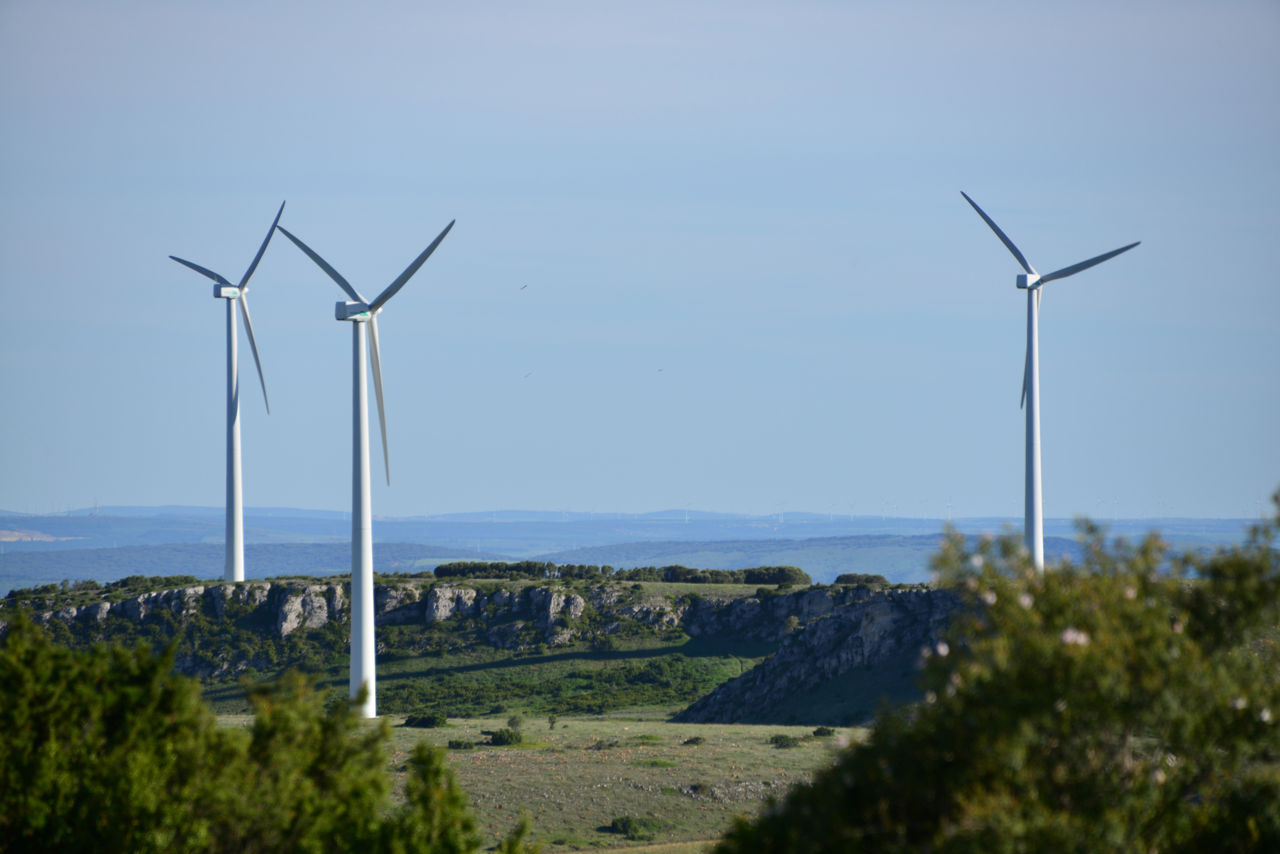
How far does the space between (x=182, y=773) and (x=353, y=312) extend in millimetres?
53167

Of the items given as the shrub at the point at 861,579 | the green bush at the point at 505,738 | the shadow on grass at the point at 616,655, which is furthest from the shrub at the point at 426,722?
the shrub at the point at 861,579

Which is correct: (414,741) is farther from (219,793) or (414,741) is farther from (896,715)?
(896,715)

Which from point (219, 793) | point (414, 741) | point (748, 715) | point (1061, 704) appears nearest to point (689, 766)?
point (414, 741)

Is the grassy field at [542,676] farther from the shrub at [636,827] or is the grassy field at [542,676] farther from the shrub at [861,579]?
the shrub at [636,827]

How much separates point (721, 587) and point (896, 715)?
11288 cm

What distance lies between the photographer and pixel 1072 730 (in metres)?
17.7

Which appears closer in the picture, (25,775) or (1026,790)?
(1026,790)

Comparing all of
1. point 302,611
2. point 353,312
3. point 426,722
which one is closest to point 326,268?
point 353,312

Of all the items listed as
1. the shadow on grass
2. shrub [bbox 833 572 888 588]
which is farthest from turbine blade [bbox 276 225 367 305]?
shrub [bbox 833 572 888 588]

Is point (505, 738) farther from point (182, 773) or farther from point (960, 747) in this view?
point (960, 747)

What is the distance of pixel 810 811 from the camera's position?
1833 centimetres

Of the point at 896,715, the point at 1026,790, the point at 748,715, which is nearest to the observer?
the point at 1026,790

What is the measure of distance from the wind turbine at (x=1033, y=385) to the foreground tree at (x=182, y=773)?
2493 inches

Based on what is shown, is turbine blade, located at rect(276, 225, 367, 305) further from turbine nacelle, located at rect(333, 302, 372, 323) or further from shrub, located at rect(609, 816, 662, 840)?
shrub, located at rect(609, 816, 662, 840)
